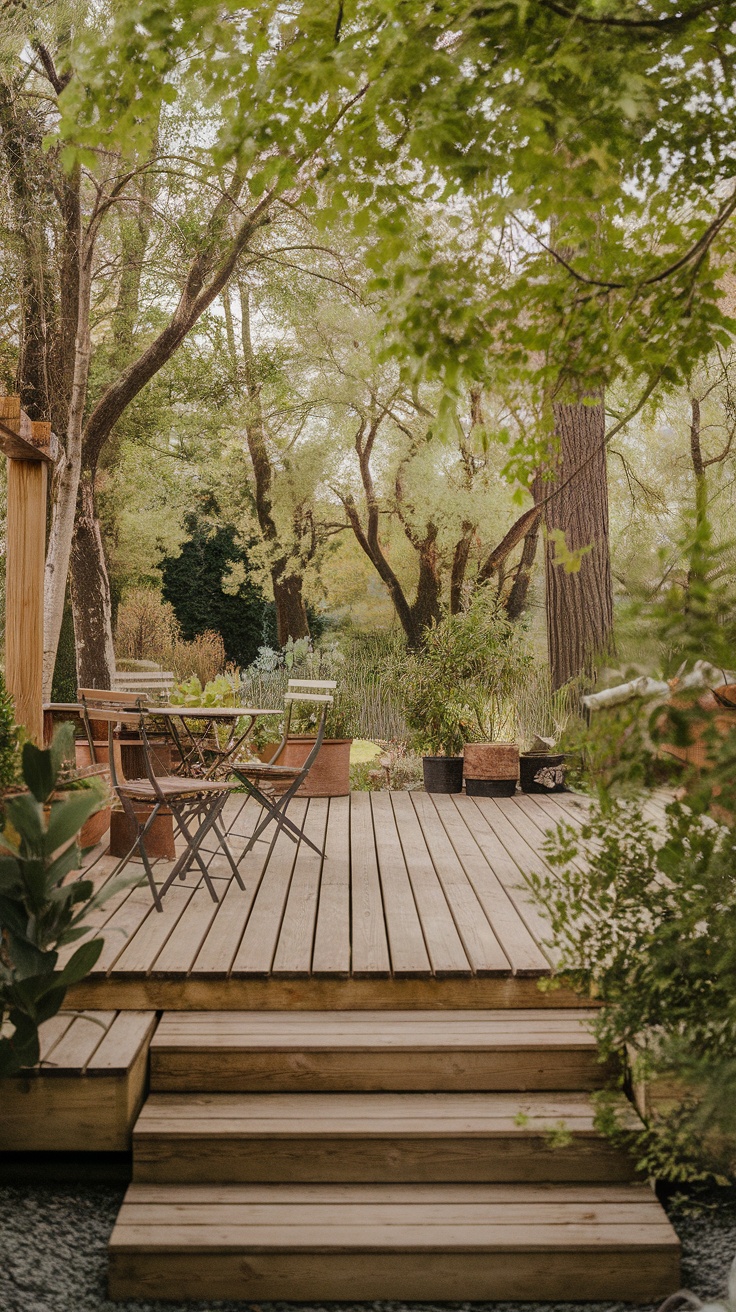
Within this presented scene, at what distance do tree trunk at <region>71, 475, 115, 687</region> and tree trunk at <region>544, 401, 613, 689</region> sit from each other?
14.7 ft

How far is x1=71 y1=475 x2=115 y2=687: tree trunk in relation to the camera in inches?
394

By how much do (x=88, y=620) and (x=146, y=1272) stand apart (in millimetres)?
8086

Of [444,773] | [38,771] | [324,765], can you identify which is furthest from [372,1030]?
[444,773]

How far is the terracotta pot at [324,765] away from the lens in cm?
677

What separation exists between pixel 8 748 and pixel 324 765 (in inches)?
116

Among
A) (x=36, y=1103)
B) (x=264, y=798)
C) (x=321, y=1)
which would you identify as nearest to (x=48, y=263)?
(x=264, y=798)

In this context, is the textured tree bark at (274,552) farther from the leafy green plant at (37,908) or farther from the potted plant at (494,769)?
the leafy green plant at (37,908)

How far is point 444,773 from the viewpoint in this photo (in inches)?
274

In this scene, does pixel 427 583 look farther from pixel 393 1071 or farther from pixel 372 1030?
pixel 393 1071

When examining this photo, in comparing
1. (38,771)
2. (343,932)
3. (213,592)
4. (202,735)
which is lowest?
(343,932)

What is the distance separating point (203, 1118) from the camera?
291 centimetres

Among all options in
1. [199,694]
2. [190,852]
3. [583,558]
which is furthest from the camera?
[583,558]

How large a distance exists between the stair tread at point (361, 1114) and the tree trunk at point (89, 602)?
24.1 feet

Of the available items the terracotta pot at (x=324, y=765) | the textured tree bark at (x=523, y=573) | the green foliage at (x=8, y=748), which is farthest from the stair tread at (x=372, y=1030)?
the textured tree bark at (x=523, y=573)
